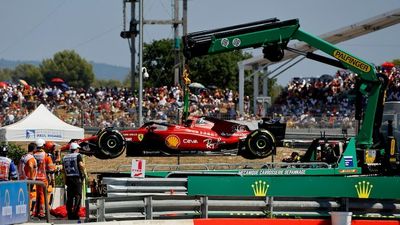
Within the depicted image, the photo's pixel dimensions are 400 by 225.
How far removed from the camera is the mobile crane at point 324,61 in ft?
64.1

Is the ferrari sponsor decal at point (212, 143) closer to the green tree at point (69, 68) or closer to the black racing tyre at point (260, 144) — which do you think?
the black racing tyre at point (260, 144)

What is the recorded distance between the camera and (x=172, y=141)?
2347 cm

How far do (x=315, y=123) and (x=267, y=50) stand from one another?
12686 mm

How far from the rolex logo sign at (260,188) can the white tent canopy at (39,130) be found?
11892 mm

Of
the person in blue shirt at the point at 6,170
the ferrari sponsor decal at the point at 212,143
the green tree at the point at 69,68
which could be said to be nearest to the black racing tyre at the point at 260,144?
the ferrari sponsor decal at the point at 212,143

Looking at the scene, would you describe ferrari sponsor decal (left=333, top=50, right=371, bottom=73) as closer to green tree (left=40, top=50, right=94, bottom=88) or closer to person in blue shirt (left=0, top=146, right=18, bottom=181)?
person in blue shirt (left=0, top=146, right=18, bottom=181)

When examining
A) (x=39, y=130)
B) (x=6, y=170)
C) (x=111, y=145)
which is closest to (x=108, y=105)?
(x=39, y=130)

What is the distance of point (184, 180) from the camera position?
16.2 meters

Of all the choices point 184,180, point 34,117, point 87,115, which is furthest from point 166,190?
point 87,115

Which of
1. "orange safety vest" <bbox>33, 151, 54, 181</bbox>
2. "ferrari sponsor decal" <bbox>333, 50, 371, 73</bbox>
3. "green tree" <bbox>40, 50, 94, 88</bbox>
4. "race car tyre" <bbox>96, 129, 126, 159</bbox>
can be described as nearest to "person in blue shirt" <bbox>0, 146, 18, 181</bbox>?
"orange safety vest" <bbox>33, 151, 54, 181</bbox>

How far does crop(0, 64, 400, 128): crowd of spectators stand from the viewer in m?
35.7

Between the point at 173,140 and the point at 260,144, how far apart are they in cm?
253

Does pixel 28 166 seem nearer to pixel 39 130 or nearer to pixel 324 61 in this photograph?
pixel 324 61

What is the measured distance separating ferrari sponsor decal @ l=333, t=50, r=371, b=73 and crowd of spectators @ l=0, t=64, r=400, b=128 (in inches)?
466
